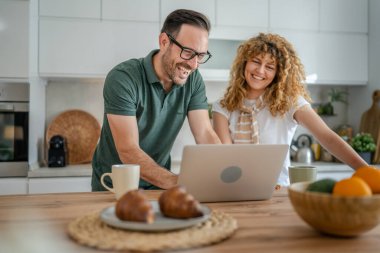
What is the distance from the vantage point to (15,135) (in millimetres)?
2861

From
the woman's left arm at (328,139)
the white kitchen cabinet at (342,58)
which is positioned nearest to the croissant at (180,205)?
the woman's left arm at (328,139)

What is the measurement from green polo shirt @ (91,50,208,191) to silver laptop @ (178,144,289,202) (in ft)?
2.08

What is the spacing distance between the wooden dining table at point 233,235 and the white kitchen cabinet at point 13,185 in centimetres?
152

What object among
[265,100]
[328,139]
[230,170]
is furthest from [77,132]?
[230,170]

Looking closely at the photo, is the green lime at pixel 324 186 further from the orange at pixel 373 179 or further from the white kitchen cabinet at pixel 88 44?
the white kitchen cabinet at pixel 88 44

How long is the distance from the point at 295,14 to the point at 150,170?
2368mm

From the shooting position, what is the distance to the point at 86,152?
3262 mm

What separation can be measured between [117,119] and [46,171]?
1313 mm

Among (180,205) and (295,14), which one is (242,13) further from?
(180,205)

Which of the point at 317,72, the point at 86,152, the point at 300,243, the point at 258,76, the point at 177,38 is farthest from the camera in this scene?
the point at 317,72

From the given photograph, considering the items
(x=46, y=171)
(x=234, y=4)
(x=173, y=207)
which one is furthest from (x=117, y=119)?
(x=234, y=4)

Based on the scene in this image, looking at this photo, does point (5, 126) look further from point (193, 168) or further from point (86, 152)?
point (193, 168)

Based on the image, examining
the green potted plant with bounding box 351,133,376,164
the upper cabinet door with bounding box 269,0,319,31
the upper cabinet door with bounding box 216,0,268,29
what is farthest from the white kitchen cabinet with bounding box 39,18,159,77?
the green potted plant with bounding box 351,133,376,164

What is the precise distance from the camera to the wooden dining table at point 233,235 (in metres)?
0.83
